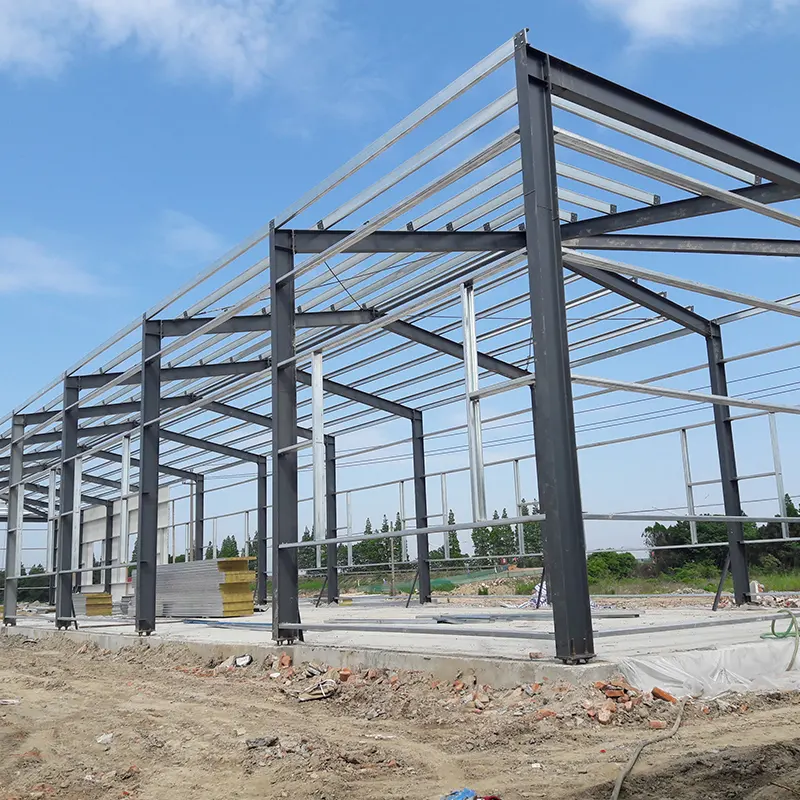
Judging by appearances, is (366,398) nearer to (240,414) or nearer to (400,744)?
(240,414)

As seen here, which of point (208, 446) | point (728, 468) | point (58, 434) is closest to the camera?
point (728, 468)

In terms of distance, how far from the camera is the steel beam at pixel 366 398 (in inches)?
870

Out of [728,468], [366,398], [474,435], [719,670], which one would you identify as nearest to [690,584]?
[366,398]

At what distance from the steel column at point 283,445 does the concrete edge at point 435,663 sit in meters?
0.65

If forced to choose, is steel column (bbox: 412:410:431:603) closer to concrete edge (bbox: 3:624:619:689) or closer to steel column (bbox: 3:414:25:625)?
steel column (bbox: 3:414:25:625)

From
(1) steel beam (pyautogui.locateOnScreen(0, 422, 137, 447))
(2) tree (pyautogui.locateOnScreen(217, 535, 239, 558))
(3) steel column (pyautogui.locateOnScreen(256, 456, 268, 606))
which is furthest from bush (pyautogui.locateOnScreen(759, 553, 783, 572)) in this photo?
(1) steel beam (pyautogui.locateOnScreen(0, 422, 137, 447))

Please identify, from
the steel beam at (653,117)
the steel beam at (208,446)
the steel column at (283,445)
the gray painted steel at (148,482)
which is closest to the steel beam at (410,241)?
the steel column at (283,445)

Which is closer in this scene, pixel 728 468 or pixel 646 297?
pixel 646 297

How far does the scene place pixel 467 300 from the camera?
8555 mm

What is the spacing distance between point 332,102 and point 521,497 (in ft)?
46.1

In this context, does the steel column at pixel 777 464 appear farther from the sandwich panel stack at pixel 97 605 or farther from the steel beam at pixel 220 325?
the sandwich panel stack at pixel 97 605

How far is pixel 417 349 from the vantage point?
19172mm

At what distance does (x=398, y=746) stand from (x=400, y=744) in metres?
0.07

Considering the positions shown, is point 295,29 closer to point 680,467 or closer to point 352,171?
point 352,171
